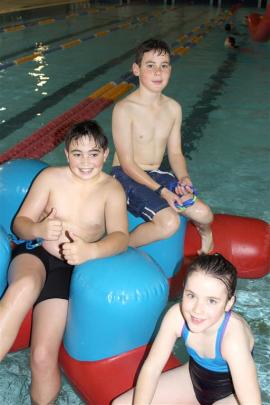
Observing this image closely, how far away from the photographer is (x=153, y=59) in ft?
8.48

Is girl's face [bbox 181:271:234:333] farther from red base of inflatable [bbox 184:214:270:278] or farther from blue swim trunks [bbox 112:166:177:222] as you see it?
red base of inflatable [bbox 184:214:270:278]

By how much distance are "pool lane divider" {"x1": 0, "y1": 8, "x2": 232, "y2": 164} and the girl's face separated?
2.76 meters

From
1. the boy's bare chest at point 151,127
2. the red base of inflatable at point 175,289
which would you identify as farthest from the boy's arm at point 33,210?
the boy's bare chest at point 151,127

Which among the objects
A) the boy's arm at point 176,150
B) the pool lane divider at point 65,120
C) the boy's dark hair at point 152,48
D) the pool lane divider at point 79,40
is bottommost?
the pool lane divider at point 79,40

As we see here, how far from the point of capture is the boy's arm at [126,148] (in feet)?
8.56

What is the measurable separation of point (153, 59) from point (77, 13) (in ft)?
40.6

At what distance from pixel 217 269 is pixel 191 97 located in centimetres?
497

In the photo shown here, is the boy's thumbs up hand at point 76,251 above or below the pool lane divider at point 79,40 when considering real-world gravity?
above

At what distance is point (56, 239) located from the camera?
1941 millimetres

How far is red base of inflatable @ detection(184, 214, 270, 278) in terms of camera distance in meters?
2.71

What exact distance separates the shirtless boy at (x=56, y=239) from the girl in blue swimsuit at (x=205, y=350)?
0.35 m

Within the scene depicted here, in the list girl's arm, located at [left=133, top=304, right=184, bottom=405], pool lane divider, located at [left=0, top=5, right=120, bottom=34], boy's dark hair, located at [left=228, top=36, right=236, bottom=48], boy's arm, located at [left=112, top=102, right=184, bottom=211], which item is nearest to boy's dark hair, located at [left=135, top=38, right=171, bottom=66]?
boy's arm, located at [left=112, top=102, right=184, bottom=211]

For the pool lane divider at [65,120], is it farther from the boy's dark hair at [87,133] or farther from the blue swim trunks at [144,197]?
the boy's dark hair at [87,133]

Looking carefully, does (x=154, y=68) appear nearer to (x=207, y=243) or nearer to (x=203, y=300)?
(x=207, y=243)
